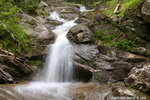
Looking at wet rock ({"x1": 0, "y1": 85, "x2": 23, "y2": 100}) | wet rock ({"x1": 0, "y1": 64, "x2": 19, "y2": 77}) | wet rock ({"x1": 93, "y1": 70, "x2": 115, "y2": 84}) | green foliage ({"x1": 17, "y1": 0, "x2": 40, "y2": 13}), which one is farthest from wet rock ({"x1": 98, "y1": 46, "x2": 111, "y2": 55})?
green foliage ({"x1": 17, "y1": 0, "x2": 40, "y2": 13})

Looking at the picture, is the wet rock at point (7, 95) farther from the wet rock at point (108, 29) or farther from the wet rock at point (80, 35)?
the wet rock at point (108, 29)

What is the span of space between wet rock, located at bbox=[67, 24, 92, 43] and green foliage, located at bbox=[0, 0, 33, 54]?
3002 millimetres

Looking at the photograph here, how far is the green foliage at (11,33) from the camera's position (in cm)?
738

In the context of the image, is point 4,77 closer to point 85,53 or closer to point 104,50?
point 85,53

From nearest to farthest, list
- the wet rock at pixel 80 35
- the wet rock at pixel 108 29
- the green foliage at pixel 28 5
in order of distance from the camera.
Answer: the wet rock at pixel 80 35
the wet rock at pixel 108 29
the green foliage at pixel 28 5

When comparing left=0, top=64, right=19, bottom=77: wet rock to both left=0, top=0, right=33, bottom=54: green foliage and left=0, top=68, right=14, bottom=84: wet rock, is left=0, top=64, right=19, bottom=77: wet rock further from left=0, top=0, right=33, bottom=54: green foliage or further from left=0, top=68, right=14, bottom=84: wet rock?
left=0, top=0, right=33, bottom=54: green foliage

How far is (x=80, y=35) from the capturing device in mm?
8836

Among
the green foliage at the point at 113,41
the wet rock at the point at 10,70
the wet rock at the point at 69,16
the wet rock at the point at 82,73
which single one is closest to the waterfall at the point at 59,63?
the wet rock at the point at 82,73

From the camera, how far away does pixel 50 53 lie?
841 cm

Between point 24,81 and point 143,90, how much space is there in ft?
18.9

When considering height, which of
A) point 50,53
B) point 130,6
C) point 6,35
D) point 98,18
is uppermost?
point 130,6

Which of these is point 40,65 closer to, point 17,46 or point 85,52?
point 17,46

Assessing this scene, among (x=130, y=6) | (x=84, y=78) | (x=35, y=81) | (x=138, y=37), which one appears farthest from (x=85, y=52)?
(x=130, y=6)

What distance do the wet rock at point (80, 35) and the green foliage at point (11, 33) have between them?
9.85 ft
